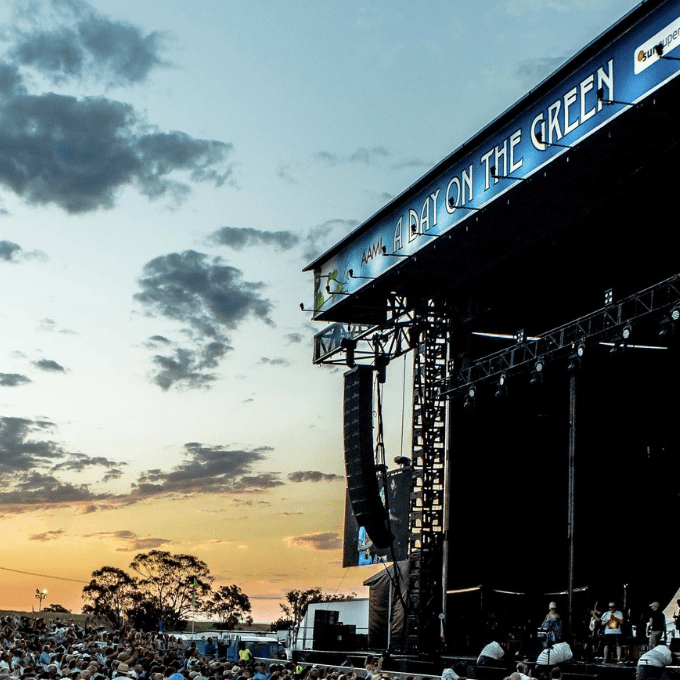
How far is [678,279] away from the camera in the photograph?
747 inches

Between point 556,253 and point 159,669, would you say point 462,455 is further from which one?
point 159,669

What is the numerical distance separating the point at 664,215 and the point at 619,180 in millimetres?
1961

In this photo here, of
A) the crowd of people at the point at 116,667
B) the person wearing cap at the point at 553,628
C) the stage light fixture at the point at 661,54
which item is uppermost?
the stage light fixture at the point at 661,54

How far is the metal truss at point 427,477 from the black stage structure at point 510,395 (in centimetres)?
4

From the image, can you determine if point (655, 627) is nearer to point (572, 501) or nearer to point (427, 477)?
point (572, 501)

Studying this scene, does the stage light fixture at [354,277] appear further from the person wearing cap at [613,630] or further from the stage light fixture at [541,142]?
the person wearing cap at [613,630]

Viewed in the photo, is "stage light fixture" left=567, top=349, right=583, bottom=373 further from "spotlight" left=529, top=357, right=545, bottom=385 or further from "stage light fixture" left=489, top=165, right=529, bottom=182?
"stage light fixture" left=489, top=165, right=529, bottom=182

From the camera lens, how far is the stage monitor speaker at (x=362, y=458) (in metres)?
27.9

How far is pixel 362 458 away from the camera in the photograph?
1120 inches

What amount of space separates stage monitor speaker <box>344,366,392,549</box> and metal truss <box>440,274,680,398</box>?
7.26ft

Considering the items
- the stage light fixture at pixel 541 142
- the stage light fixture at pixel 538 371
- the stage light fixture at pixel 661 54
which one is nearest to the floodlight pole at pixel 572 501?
the stage light fixture at pixel 538 371

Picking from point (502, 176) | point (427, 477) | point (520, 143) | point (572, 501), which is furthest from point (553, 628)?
point (520, 143)

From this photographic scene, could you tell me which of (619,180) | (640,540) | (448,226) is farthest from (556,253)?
(640,540)

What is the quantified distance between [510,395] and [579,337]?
6234mm
